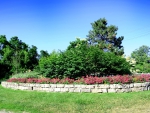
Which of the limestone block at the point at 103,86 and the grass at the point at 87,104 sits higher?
the limestone block at the point at 103,86

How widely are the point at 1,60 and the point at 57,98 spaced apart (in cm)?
1776

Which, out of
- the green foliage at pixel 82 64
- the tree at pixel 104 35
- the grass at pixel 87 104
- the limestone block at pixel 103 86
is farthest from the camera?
the tree at pixel 104 35

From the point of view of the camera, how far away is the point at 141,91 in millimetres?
9289

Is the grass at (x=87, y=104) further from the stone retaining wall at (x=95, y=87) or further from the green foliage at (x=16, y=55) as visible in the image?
the green foliage at (x=16, y=55)

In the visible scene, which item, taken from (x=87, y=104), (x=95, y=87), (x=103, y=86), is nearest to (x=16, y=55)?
(x=95, y=87)

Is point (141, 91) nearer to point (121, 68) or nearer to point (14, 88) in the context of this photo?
point (121, 68)

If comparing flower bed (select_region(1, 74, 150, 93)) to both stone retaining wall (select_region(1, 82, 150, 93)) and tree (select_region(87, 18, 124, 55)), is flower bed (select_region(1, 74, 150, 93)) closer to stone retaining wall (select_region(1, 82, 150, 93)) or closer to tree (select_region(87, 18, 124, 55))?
stone retaining wall (select_region(1, 82, 150, 93))

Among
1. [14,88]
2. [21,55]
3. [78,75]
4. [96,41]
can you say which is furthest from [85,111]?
[96,41]

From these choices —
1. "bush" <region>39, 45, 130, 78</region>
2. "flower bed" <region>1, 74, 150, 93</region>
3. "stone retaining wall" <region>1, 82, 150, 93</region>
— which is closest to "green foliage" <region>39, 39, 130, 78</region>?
"bush" <region>39, 45, 130, 78</region>

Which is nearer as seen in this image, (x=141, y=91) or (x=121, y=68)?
(x=141, y=91)

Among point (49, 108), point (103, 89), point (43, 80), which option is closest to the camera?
point (49, 108)


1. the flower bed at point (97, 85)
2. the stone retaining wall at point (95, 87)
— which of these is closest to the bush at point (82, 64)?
the flower bed at point (97, 85)

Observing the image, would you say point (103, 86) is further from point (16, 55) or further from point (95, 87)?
point (16, 55)

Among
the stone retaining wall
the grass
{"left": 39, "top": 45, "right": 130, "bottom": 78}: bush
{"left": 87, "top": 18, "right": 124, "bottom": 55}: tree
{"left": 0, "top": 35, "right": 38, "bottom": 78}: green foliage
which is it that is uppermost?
{"left": 87, "top": 18, "right": 124, "bottom": 55}: tree
